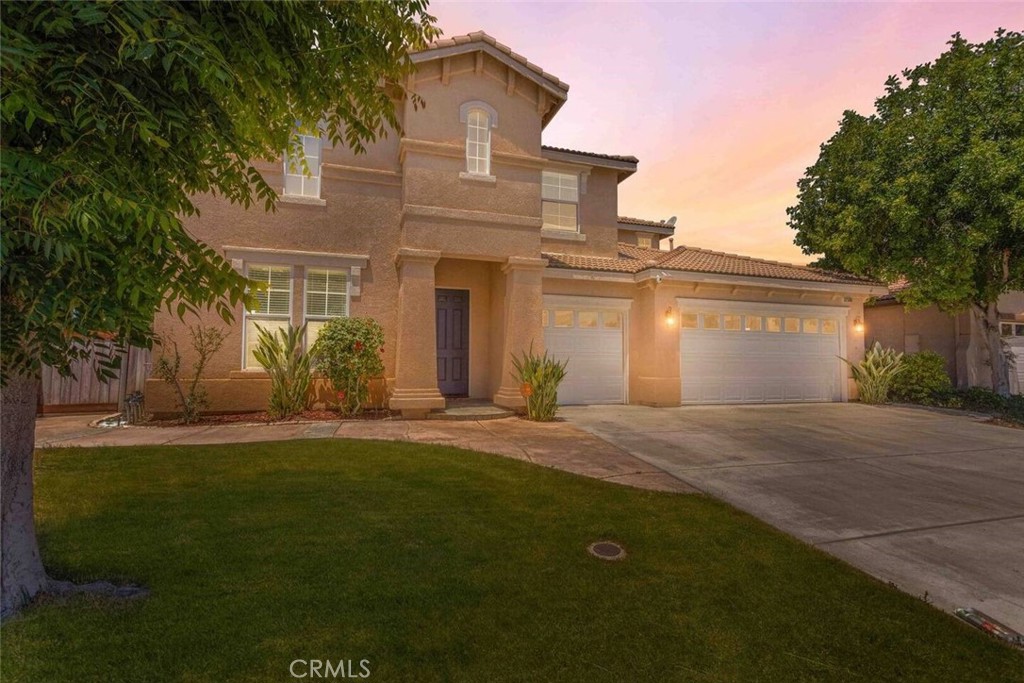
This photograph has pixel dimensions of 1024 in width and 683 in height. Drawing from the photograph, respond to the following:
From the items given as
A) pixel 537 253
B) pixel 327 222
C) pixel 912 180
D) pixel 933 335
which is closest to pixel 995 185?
pixel 912 180

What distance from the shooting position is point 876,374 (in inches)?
484

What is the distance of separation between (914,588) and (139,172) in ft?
16.6

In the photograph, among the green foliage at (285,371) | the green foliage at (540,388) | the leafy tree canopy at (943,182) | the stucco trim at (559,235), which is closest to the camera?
the green foliage at (285,371)

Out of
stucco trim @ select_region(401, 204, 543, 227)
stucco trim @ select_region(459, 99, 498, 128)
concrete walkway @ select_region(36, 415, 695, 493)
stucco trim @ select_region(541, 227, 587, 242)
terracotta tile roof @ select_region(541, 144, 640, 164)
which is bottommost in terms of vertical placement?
concrete walkway @ select_region(36, 415, 695, 493)

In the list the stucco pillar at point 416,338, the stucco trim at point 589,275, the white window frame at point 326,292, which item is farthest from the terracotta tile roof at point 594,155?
the white window frame at point 326,292

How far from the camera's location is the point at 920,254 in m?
11.8

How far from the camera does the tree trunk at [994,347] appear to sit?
39.5 feet

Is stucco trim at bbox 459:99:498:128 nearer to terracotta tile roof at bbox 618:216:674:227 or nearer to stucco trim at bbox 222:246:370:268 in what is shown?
stucco trim at bbox 222:246:370:268

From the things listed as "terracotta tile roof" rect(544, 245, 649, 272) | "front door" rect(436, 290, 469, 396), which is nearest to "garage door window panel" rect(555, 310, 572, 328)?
"terracotta tile roof" rect(544, 245, 649, 272)

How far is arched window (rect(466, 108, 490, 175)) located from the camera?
986 cm

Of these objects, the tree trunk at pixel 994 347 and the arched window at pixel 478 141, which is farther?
the tree trunk at pixel 994 347

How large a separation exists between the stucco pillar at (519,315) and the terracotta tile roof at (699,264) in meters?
1.28

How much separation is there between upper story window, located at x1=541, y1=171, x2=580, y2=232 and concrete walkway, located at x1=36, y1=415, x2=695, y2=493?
21.2 feet

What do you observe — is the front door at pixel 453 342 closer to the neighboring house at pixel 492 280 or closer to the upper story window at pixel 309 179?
the neighboring house at pixel 492 280
